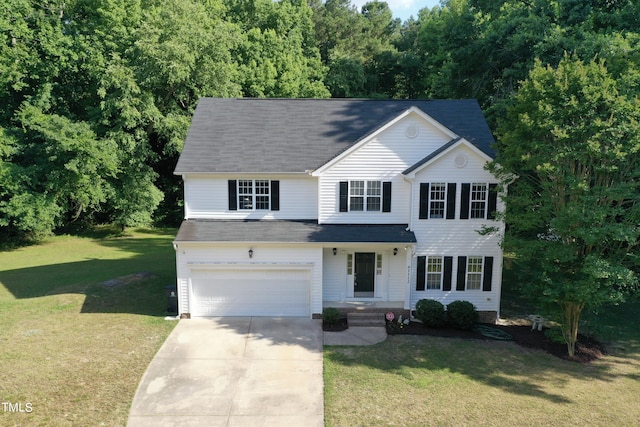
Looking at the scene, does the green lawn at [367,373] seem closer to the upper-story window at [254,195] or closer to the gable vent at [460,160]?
the upper-story window at [254,195]

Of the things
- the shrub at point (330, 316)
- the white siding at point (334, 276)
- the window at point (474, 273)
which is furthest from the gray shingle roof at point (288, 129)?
the shrub at point (330, 316)

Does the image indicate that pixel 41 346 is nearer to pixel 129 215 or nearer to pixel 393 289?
pixel 393 289

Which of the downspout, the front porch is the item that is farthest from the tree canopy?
the front porch

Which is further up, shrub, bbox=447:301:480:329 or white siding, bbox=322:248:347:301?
white siding, bbox=322:248:347:301

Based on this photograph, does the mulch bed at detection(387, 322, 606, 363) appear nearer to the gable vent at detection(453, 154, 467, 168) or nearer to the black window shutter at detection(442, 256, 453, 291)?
the black window shutter at detection(442, 256, 453, 291)

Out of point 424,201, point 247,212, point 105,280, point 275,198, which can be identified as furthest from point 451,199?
point 105,280

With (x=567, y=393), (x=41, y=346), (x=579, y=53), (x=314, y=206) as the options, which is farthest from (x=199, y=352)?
(x=579, y=53)

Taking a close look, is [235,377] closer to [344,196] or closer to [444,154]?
[344,196]
